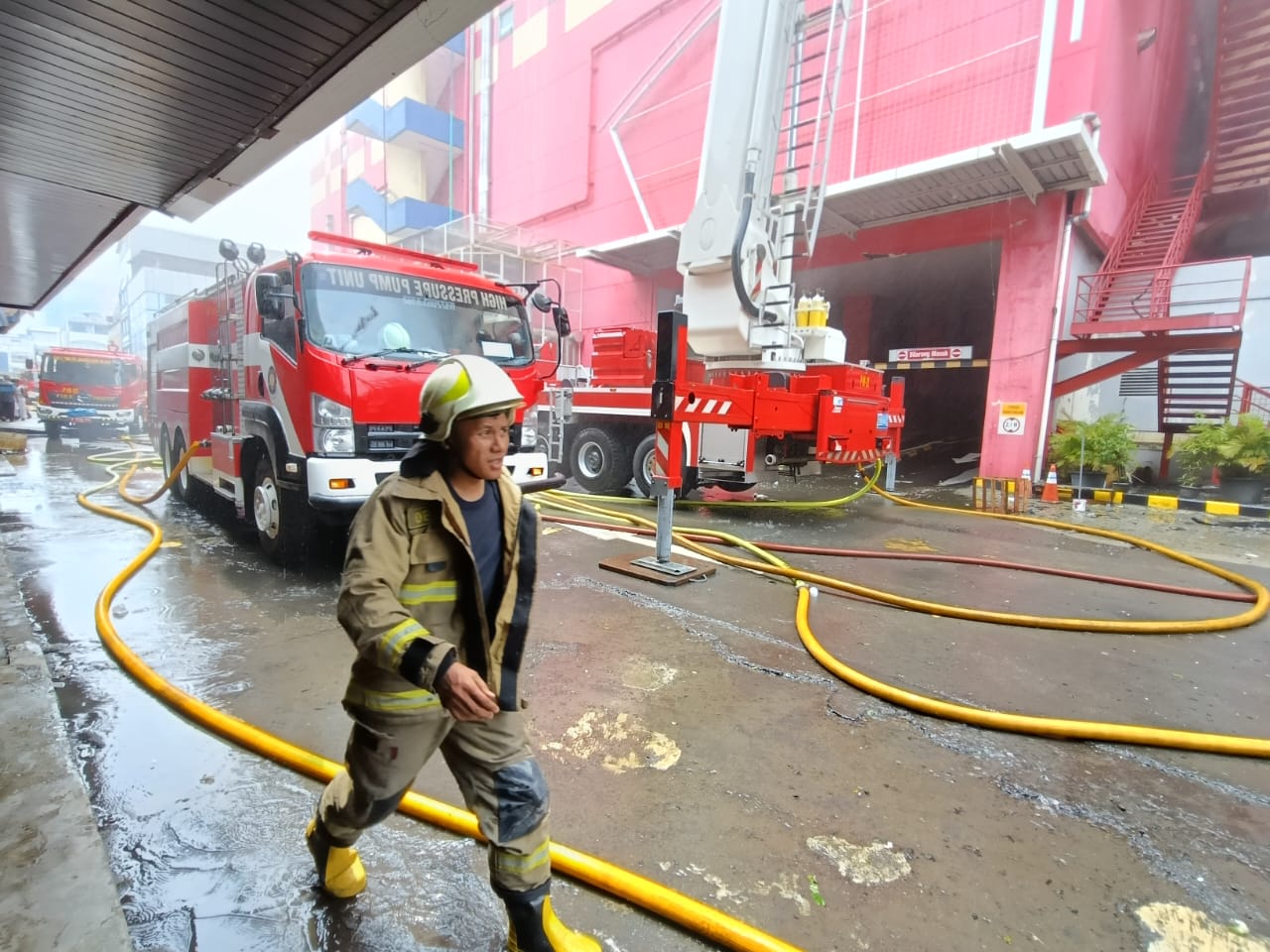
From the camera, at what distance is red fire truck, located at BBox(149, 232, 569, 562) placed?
405 cm

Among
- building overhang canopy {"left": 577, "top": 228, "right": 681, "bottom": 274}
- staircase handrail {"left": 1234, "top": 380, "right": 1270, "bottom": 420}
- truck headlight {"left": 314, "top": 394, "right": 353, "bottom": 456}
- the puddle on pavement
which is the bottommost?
the puddle on pavement

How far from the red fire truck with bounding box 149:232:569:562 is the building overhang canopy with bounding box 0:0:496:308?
2.51 feet

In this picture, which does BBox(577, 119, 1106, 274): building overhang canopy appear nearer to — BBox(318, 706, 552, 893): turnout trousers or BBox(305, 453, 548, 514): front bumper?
BBox(305, 453, 548, 514): front bumper

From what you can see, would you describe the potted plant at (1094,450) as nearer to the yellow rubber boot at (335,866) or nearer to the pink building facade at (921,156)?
the pink building facade at (921,156)

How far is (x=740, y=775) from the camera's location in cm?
230

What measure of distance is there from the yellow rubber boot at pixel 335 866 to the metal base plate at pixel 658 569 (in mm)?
3014

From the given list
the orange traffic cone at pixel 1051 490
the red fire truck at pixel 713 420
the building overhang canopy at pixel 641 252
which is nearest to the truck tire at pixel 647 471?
the red fire truck at pixel 713 420

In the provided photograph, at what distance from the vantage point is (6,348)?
4216cm

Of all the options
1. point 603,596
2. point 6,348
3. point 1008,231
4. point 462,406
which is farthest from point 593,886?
point 6,348

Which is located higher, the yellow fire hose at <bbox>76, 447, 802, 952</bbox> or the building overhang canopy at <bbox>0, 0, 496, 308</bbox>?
the building overhang canopy at <bbox>0, 0, 496, 308</bbox>

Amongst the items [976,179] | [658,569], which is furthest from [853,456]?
[976,179]

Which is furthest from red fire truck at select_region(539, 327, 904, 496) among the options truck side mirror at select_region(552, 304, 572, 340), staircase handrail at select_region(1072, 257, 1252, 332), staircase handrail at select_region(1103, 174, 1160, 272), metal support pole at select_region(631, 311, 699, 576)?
staircase handrail at select_region(1103, 174, 1160, 272)

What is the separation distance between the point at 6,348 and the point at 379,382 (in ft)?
185

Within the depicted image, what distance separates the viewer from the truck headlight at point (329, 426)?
13.2 feet
